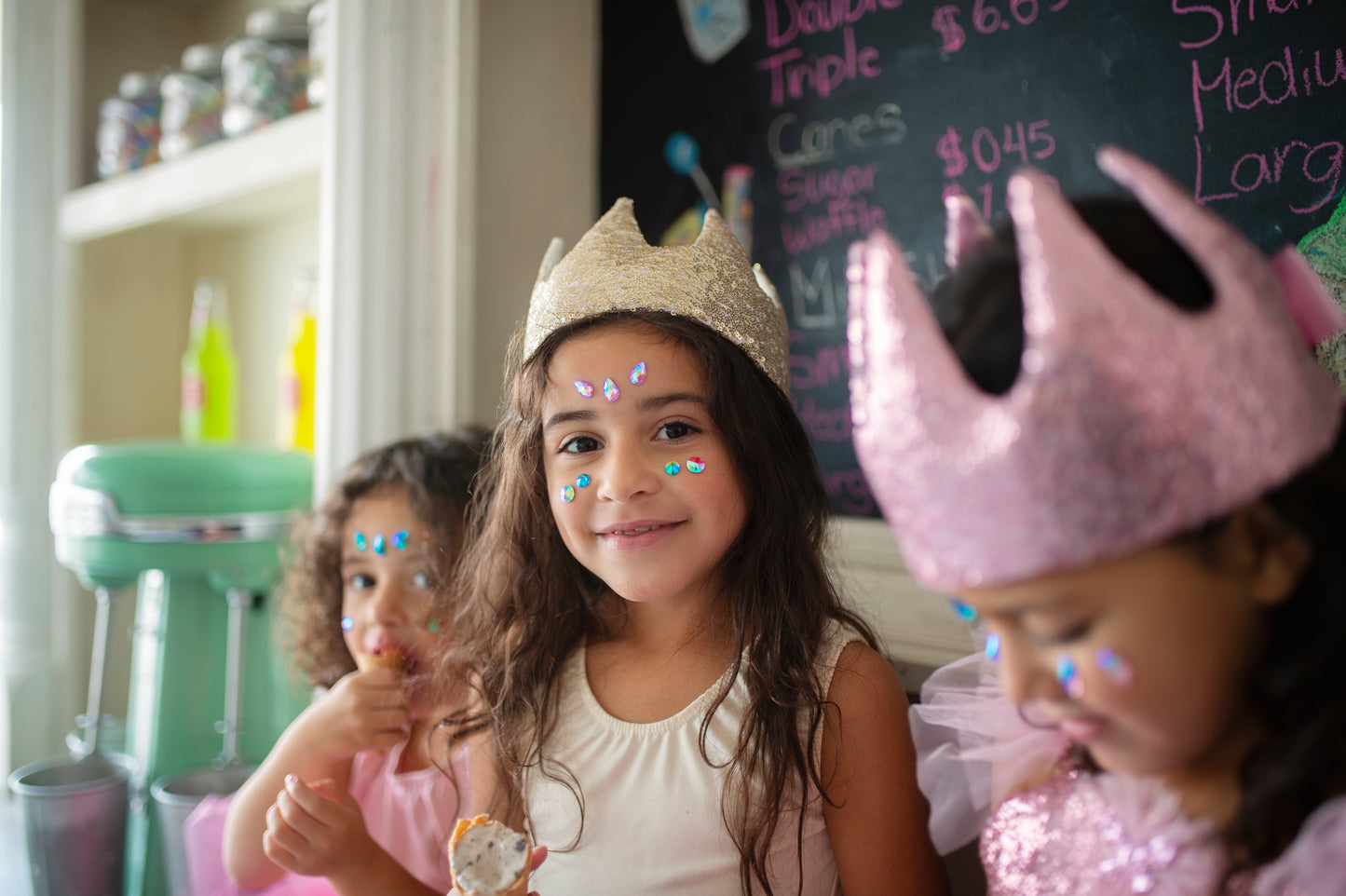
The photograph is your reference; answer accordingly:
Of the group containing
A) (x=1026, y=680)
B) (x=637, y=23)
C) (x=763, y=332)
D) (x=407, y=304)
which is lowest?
(x=1026, y=680)

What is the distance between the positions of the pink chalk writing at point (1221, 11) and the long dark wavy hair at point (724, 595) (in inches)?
23.6

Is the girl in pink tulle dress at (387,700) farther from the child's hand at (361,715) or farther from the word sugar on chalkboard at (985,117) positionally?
the word sugar on chalkboard at (985,117)

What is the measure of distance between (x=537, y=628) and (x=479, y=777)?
0.18 meters

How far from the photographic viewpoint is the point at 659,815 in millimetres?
1013

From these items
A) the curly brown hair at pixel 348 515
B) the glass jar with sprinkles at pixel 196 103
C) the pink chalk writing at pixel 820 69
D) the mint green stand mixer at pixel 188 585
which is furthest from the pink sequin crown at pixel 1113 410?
the glass jar with sprinkles at pixel 196 103

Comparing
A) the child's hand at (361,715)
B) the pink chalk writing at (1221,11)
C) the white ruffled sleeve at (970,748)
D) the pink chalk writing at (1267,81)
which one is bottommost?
the child's hand at (361,715)

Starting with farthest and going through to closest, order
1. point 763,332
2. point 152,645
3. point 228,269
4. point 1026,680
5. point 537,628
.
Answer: point 228,269, point 152,645, point 537,628, point 763,332, point 1026,680

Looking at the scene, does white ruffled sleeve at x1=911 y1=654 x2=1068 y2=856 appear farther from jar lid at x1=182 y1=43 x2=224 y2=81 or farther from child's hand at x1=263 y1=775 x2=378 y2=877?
jar lid at x1=182 y1=43 x2=224 y2=81

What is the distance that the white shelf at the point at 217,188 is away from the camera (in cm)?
175

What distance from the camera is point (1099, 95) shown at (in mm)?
1185

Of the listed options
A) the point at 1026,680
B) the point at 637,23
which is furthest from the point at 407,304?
the point at 1026,680

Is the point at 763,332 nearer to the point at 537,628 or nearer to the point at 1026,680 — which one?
the point at 537,628

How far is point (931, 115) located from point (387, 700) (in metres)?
1.00

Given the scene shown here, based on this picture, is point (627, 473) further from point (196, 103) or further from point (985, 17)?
point (196, 103)
